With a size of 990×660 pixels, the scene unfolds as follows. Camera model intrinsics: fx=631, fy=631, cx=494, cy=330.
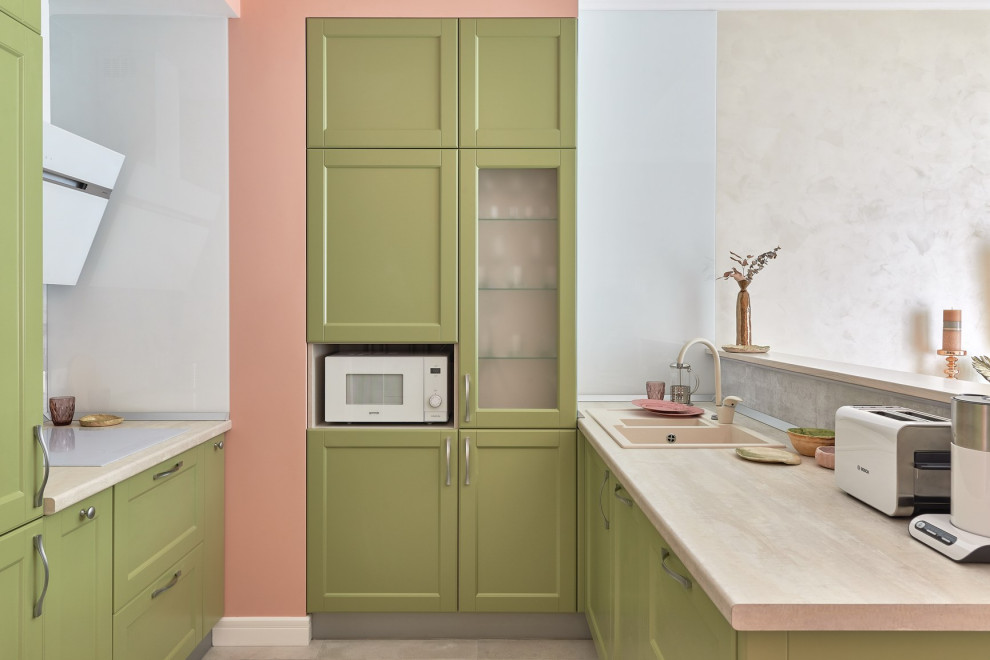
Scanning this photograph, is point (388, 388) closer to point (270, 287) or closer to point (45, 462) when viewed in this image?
point (270, 287)

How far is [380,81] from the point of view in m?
2.43

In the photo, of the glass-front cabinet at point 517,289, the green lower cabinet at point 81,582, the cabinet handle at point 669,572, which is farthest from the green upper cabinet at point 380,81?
the cabinet handle at point 669,572

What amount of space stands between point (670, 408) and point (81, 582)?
6.40 ft

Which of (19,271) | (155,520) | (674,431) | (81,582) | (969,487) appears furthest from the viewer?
(674,431)

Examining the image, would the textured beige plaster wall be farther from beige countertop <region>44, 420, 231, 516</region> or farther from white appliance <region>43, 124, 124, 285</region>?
white appliance <region>43, 124, 124, 285</region>

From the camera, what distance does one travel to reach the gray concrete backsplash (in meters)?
1.74

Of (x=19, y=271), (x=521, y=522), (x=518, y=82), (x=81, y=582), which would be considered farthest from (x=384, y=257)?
(x=81, y=582)

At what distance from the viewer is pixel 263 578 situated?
2467 millimetres

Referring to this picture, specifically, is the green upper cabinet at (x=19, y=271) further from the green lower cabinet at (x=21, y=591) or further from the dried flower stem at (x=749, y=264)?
the dried flower stem at (x=749, y=264)

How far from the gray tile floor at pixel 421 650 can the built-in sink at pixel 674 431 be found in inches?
35.2

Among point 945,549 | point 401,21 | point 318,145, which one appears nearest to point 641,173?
point 401,21

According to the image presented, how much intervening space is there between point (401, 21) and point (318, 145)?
1.88ft

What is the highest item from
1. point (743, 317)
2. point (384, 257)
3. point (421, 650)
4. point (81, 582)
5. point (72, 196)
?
point (72, 196)

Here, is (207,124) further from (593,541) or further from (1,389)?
(593,541)
